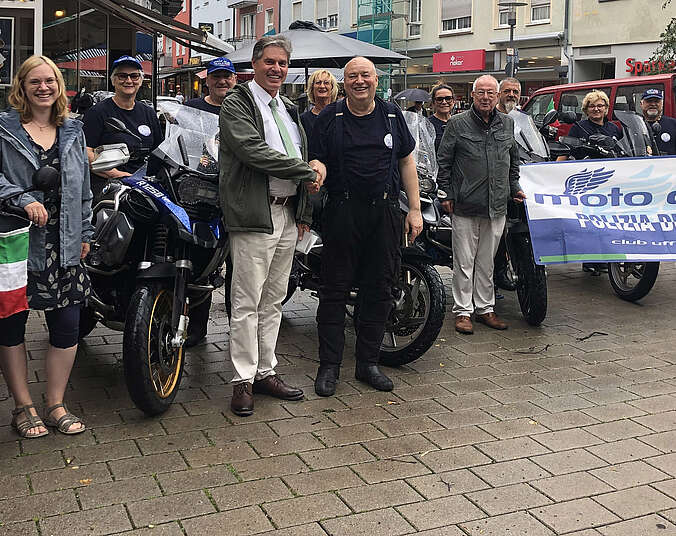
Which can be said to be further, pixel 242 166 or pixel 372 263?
pixel 372 263

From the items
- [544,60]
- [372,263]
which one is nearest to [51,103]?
[372,263]

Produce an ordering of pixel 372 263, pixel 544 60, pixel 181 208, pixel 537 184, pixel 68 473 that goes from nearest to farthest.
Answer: pixel 68 473 < pixel 181 208 < pixel 372 263 < pixel 537 184 < pixel 544 60

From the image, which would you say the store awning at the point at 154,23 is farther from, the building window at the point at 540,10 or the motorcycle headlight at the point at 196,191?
the building window at the point at 540,10

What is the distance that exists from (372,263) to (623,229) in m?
2.81

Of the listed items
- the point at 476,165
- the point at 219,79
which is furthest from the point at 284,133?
the point at 219,79

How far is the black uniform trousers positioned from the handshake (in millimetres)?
299

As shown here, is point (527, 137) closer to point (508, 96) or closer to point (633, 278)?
point (508, 96)

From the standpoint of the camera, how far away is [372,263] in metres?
5.53

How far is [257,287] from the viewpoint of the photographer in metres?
5.05

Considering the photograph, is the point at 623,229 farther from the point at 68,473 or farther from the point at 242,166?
the point at 68,473

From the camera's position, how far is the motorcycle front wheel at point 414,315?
5859 millimetres

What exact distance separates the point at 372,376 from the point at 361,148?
135 centimetres

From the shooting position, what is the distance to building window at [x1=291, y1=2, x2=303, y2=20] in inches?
2048

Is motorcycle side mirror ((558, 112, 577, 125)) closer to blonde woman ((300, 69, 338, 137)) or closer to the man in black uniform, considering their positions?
blonde woman ((300, 69, 338, 137))
